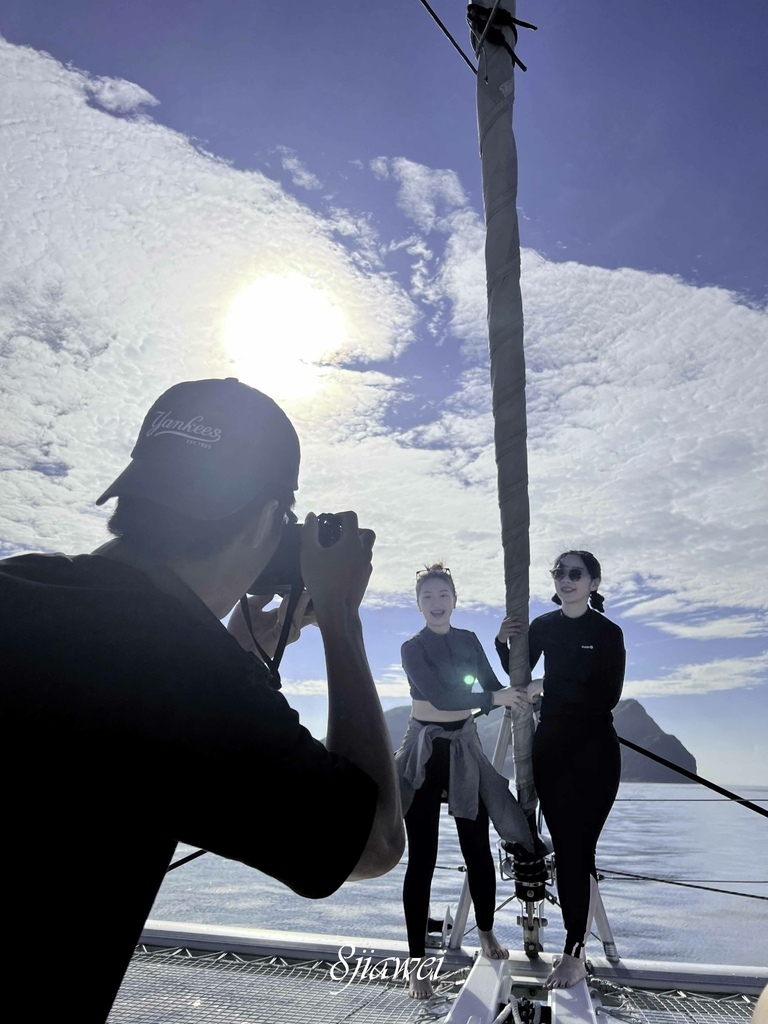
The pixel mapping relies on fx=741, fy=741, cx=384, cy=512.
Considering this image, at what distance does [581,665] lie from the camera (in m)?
3.61

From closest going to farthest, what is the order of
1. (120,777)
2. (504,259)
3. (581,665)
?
1. (120,777)
2. (504,259)
3. (581,665)

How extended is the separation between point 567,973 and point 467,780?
35.9 inches

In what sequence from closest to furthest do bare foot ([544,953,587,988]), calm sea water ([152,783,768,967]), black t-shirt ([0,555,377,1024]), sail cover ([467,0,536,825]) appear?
black t-shirt ([0,555,377,1024])
sail cover ([467,0,536,825])
bare foot ([544,953,587,988])
calm sea water ([152,783,768,967])

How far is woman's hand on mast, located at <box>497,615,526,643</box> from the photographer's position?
3432 mm

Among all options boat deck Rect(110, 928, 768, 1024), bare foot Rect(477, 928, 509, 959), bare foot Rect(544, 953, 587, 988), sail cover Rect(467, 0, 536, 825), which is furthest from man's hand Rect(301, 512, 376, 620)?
bare foot Rect(477, 928, 509, 959)

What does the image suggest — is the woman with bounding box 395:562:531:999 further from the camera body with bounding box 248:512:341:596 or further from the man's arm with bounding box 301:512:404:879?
the man's arm with bounding box 301:512:404:879

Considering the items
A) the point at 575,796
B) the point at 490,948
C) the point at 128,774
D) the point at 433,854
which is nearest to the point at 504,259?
the point at 128,774

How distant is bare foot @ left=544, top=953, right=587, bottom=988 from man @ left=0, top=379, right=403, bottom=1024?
3022mm

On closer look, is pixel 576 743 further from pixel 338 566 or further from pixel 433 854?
pixel 338 566

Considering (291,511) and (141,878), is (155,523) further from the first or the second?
(141,878)

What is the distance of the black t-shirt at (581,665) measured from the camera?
3.59 metres

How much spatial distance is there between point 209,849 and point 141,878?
7 centimetres

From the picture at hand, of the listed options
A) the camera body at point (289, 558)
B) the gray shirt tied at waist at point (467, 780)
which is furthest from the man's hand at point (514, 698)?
the camera body at point (289, 558)

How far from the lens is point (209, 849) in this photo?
77cm
